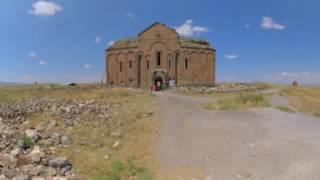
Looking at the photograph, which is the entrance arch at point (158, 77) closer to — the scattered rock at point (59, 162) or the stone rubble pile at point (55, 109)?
the stone rubble pile at point (55, 109)

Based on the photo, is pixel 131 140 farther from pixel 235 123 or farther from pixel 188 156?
pixel 235 123

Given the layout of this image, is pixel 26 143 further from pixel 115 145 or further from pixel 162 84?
pixel 162 84

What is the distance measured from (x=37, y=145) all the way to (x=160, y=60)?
109 feet

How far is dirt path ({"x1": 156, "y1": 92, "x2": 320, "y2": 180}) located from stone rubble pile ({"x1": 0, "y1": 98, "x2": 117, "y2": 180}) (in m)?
3.35

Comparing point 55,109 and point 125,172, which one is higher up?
point 55,109

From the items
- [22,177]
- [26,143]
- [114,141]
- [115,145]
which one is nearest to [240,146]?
[115,145]

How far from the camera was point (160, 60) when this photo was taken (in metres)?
46.2

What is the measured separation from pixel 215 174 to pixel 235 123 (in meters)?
6.92

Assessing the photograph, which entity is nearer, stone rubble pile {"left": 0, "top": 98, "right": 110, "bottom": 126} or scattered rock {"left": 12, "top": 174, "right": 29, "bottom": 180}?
scattered rock {"left": 12, "top": 174, "right": 29, "bottom": 180}

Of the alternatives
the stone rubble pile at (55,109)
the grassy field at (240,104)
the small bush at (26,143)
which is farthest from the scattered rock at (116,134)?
the grassy field at (240,104)

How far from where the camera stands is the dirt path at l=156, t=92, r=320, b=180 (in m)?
10.5

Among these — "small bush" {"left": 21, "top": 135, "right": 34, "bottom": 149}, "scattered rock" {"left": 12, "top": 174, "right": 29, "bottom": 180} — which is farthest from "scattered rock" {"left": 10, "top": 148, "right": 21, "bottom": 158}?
"scattered rock" {"left": 12, "top": 174, "right": 29, "bottom": 180}

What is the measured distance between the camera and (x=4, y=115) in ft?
74.9

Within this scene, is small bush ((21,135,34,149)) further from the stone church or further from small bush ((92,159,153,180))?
the stone church
